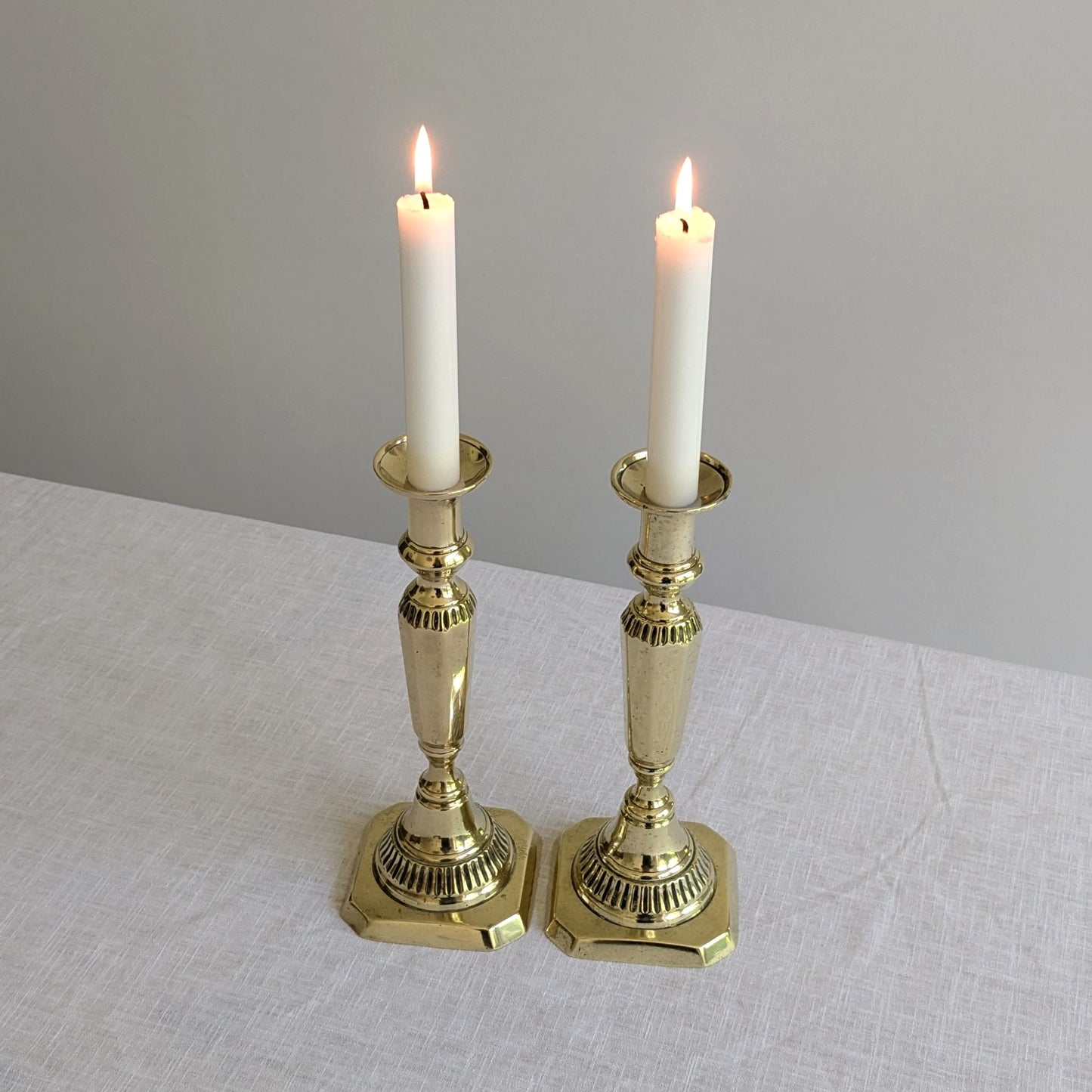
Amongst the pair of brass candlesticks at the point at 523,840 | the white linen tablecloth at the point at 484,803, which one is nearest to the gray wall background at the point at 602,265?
the white linen tablecloth at the point at 484,803

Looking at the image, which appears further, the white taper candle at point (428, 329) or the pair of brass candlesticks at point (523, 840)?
the pair of brass candlesticks at point (523, 840)

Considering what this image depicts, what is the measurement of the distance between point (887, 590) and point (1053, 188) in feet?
1.98

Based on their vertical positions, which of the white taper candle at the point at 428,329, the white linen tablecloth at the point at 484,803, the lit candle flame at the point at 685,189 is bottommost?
the white linen tablecloth at the point at 484,803

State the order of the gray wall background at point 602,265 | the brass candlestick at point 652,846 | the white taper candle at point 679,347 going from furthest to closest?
1. the gray wall background at point 602,265
2. the brass candlestick at point 652,846
3. the white taper candle at point 679,347

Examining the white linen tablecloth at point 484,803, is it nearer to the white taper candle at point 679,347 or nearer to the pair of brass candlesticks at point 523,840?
the pair of brass candlesticks at point 523,840

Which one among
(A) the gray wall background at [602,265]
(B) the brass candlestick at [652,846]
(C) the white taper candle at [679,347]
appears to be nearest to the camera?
(C) the white taper candle at [679,347]

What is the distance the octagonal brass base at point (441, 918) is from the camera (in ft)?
2.53

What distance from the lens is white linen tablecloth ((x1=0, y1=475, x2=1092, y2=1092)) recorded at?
721 millimetres

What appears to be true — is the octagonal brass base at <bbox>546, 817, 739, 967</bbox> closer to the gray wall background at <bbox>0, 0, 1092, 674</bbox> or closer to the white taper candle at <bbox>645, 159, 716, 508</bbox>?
the white taper candle at <bbox>645, 159, 716, 508</bbox>

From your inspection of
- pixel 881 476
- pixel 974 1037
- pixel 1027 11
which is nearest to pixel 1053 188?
pixel 1027 11

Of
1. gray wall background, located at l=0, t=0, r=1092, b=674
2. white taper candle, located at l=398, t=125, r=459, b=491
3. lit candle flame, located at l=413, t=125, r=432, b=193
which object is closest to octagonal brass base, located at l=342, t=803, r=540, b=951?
white taper candle, located at l=398, t=125, r=459, b=491

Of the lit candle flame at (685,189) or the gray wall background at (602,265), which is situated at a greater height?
the lit candle flame at (685,189)

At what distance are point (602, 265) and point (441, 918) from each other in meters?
1.06

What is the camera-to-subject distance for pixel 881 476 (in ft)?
5.64
